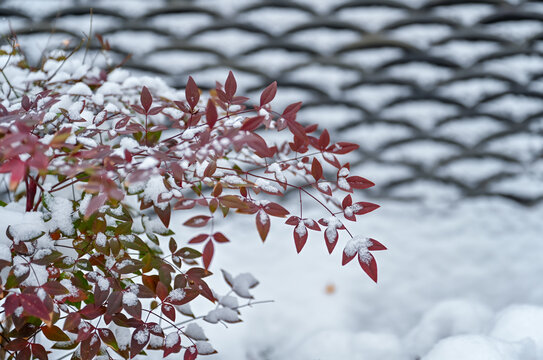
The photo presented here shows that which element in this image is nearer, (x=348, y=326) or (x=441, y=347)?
(x=441, y=347)

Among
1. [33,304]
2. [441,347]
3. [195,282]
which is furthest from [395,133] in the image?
[33,304]

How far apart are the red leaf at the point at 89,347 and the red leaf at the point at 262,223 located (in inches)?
9.3

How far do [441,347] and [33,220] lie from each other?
0.72 metres

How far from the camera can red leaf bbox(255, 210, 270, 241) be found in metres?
0.52

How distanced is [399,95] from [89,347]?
1.26 meters

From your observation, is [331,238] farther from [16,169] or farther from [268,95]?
[16,169]

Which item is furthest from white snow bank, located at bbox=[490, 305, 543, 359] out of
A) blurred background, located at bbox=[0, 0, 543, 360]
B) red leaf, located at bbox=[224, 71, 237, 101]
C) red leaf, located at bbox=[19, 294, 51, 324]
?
red leaf, located at bbox=[19, 294, 51, 324]

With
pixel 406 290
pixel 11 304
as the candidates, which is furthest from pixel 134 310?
pixel 406 290

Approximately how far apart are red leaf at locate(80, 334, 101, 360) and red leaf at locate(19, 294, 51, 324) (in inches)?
3.9

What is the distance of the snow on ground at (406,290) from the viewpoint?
3.14ft

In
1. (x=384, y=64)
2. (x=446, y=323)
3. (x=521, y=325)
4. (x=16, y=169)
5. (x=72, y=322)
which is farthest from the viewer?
(x=384, y=64)

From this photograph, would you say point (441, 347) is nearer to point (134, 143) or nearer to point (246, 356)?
point (246, 356)

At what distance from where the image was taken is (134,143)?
1.91ft

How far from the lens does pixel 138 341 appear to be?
56 cm
